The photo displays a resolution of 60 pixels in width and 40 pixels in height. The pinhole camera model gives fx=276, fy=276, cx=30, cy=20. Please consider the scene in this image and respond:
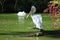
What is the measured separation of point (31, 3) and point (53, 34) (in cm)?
1965

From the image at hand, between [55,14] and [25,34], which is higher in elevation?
[55,14]

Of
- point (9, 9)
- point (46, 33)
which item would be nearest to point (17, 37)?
point (46, 33)

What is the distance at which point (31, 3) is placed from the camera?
1186 inches

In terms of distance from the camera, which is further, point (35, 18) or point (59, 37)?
point (35, 18)

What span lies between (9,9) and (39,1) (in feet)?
11.6

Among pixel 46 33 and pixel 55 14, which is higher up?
pixel 55 14

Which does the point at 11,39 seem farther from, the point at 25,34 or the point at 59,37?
the point at 59,37

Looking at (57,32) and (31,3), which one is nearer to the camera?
(57,32)

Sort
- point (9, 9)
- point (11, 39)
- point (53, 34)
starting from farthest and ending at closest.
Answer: point (9, 9) → point (53, 34) → point (11, 39)

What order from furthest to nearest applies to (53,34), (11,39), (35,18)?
(35,18), (53,34), (11,39)

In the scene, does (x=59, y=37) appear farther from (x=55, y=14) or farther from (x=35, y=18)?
(x=35, y=18)

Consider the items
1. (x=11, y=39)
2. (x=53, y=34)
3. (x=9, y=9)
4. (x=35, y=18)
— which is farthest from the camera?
(x=9, y=9)

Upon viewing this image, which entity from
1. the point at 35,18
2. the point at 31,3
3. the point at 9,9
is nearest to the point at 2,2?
the point at 9,9

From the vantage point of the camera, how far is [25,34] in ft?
35.1
